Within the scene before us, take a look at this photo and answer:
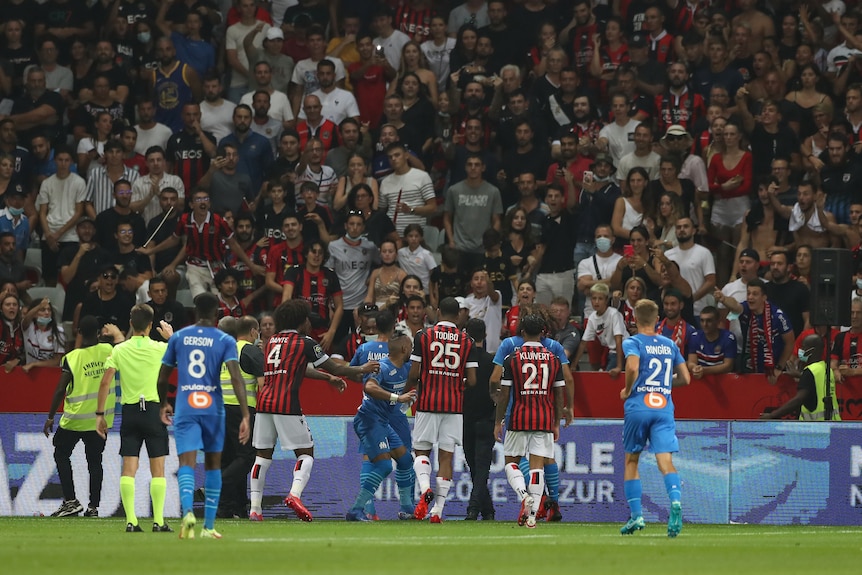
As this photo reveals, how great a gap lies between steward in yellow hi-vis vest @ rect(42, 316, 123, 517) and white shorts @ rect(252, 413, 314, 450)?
2.09m

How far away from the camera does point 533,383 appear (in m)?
15.9

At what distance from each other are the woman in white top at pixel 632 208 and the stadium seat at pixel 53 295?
8424mm

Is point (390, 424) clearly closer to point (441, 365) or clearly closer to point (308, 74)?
point (441, 365)

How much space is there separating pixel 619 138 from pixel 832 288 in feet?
18.8

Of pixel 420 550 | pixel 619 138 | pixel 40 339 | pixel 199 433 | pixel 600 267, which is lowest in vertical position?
pixel 420 550

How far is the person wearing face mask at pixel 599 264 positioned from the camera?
20.6 metres

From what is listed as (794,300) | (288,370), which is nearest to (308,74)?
(794,300)

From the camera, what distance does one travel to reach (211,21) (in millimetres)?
25641

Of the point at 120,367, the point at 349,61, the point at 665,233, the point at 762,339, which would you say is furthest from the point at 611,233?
the point at 120,367

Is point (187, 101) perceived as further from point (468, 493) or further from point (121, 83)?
point (468, 493)

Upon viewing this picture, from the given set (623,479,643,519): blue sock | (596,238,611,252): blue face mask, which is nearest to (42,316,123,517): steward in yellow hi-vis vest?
(623,479,643,519): blue sock

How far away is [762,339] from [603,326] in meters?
2.11

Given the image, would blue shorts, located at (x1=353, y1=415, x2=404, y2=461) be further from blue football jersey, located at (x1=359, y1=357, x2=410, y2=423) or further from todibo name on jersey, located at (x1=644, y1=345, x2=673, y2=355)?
todibo name on jersey, located at (x1=644, y1=345, x2=673, y2=355)

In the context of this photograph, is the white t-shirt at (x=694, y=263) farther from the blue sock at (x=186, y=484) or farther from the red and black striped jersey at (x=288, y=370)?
the blue sock at (x=186, y=484)
